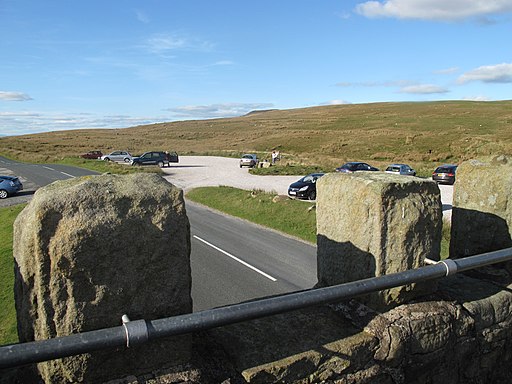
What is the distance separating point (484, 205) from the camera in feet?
12.7

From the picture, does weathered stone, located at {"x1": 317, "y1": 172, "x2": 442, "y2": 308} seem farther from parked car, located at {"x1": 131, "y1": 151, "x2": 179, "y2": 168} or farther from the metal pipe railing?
parked car, located at {"x1": 131, "y1": 151, "x2": 179, "y2": 168}

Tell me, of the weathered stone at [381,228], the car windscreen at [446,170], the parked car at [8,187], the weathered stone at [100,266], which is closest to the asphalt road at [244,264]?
the weathered stone at [381,228]

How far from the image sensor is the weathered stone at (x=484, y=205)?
3805 mm

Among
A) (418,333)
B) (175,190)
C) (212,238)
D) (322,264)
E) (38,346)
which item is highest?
(175,190)

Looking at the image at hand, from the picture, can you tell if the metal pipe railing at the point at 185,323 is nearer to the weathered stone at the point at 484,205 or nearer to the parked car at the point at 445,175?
the weathered stone at the point at 484,205

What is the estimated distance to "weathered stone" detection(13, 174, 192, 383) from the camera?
2027mm

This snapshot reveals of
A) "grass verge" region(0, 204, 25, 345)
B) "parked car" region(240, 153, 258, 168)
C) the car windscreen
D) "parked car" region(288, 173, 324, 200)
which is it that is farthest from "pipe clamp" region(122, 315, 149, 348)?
"parked car" region(240, 153, 258, 168)

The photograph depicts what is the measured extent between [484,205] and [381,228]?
1574 millimetres

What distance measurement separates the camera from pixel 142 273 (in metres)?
2.21

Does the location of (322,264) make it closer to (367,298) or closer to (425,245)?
(367,298)

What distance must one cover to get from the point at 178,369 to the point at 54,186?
1.16 metres

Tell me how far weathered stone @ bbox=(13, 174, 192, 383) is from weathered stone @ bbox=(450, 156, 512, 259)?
2.80 m

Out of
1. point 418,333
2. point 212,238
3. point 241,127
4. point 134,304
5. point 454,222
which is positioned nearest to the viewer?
point 134,304

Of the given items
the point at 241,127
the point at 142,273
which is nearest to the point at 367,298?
the point at 142,273
